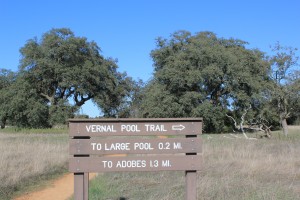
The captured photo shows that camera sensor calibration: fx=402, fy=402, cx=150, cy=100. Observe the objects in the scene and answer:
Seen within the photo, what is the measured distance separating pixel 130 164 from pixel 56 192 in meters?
4.11

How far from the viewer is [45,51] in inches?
1998

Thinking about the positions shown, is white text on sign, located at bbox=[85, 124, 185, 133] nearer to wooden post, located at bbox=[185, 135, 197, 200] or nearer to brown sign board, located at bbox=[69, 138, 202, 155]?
brown sign board, located at bbox=[69, 138, 202, 155]

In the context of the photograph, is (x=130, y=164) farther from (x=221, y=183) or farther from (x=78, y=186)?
(x=221, y=183)

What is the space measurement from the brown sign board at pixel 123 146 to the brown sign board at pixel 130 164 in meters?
0.11

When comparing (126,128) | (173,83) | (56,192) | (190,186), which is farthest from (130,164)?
(173,83)

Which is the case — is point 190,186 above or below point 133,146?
below

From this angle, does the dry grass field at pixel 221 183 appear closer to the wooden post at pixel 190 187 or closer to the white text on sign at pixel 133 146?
the wooden post at pixel 190 187

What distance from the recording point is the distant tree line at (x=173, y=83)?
4472 centimetres

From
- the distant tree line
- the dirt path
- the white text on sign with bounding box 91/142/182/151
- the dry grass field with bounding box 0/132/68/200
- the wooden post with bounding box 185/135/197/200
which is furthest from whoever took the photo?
the distant tree line

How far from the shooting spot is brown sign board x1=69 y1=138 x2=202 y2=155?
19.5 feet

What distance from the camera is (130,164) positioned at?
5.97 metres

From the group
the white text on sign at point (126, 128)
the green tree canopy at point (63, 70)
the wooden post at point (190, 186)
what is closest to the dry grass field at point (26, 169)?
the white text on sign at point (126, 128)

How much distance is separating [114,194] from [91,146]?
277 centimetres

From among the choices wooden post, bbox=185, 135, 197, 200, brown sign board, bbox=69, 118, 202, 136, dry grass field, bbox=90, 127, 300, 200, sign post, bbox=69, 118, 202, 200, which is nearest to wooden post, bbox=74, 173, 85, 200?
sign post, bbox=69, 118, 202, 200
